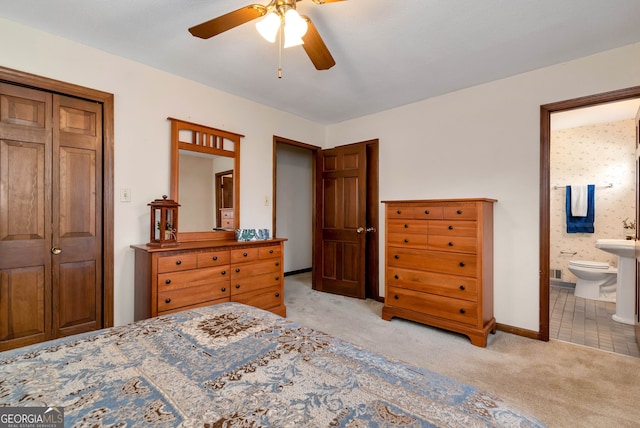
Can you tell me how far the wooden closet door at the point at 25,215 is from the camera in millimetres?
2135

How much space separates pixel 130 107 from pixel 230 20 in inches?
63.3

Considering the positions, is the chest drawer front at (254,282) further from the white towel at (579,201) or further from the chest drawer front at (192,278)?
the white towel at (579,201)

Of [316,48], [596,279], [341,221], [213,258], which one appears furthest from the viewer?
[341,221]

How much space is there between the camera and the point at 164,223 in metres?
2.55

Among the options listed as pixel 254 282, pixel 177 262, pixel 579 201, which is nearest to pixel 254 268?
pixel 254 282

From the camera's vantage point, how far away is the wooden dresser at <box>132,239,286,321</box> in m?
2.33

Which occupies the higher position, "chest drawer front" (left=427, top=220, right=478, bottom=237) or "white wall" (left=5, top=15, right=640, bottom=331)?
"white wall" (left=5, top=15, right=640, bottom=331)

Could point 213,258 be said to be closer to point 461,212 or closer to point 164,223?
point 164,223

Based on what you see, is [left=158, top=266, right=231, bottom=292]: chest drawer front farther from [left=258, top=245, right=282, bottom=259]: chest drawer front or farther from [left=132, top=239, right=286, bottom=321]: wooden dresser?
[left=258, top=245, right=282, bottom=259]: chest drawer front

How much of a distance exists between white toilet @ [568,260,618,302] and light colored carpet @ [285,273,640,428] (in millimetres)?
2036

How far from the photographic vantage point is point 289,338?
120cm

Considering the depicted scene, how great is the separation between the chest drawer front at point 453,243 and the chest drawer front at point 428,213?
20cm

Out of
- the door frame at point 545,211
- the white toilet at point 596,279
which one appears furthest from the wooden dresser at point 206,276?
the white toilet at point 596,279

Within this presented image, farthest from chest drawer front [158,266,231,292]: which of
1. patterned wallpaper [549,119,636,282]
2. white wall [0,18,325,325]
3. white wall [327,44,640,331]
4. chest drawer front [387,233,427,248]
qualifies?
patterned wallpaper [549,119,636,282]
